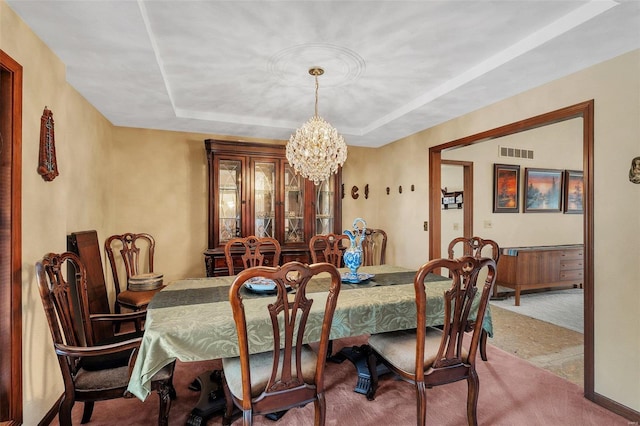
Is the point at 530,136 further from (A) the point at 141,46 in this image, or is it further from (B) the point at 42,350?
(B) the point at 42,350

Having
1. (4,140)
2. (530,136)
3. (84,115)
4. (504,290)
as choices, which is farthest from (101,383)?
(530,136)

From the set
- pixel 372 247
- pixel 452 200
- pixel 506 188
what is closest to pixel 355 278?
pixel 372 247

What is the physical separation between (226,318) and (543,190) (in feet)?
17.5

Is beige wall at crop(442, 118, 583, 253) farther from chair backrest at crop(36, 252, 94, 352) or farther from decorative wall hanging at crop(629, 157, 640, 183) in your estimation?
chair backrest at crop(36, 252, 94, 352)

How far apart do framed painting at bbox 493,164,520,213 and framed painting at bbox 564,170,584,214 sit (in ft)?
3.30

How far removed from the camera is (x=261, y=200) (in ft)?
13.3

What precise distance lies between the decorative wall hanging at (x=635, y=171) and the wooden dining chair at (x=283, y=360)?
2.02m

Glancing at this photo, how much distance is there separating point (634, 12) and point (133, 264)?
4508 mm

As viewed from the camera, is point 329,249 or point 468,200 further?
point 468,200

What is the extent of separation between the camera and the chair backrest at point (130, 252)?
3.24 m

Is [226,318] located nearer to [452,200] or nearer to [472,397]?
[472,397]

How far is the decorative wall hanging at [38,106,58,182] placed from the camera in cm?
188

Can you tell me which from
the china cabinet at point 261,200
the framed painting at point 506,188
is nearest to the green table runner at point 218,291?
the china cabinet at point 261,200

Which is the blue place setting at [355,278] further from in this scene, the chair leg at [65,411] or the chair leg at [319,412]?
the chair leg at [65,411]
